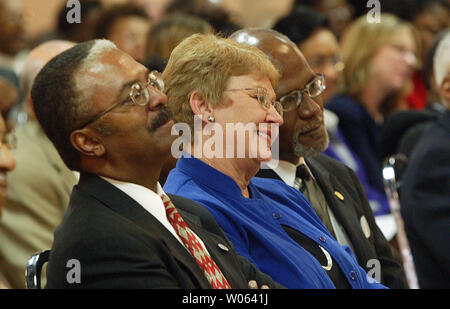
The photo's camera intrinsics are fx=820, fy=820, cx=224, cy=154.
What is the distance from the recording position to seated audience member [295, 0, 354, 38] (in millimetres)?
6078

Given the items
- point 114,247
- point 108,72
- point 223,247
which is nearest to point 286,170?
point 223,247

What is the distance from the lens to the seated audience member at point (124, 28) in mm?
4910

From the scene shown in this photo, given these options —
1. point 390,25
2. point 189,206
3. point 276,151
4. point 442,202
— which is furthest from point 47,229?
point 390,25

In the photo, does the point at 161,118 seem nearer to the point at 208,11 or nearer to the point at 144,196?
the point at 144,196

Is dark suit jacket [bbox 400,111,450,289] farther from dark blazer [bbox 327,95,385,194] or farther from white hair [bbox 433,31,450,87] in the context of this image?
dark blazer [bbox 327,95,385,194]

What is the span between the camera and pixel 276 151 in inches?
99.5

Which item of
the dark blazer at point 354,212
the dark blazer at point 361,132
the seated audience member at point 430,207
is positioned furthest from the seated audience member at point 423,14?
the dark blazer at point 354,212

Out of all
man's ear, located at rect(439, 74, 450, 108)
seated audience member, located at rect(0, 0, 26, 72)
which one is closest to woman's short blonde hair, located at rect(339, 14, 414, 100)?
man's ear, located at rect(439, 74, 450, 108)

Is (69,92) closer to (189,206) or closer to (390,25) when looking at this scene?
(189,206)

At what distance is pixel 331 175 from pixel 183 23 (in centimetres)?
156

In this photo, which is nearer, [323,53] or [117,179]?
[117,179]

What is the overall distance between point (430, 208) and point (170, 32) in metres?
1.56

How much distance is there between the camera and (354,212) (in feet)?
8.64

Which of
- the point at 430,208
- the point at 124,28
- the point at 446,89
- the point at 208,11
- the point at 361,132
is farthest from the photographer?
the point at 208,11
